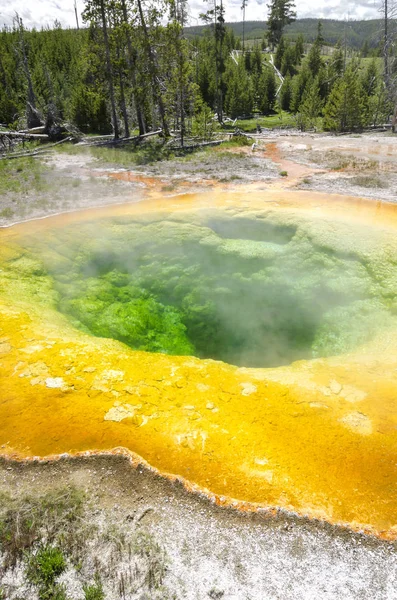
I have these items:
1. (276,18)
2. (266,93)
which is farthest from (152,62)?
(276,18)

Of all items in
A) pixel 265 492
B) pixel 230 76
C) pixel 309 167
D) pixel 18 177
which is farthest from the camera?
pixel 230 76

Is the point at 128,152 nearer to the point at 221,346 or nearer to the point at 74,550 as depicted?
the point at 221,346

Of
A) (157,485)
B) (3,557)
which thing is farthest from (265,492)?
(3,557)

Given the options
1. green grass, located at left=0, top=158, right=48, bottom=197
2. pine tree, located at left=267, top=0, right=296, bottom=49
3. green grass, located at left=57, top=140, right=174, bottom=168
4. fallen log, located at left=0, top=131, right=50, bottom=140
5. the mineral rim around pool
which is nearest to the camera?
the mineral rim around pool

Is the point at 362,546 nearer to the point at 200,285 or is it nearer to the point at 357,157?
the point at 200,285

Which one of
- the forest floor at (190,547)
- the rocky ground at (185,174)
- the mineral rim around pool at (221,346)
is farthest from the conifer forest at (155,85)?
the forest floor at (190,547)

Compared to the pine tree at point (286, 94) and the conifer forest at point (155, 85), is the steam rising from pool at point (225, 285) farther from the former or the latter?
the pine tree at point (286, 94)

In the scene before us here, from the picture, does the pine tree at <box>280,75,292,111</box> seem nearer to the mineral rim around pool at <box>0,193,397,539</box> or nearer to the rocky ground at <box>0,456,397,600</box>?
the mineral rim around pool at <box>0,193,397,539</box>

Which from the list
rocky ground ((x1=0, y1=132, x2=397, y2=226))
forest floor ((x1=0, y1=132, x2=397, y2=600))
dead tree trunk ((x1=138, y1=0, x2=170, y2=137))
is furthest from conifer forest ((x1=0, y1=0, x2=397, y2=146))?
forest floor ((x1=0, y1=132, x2=397, y2=600))
